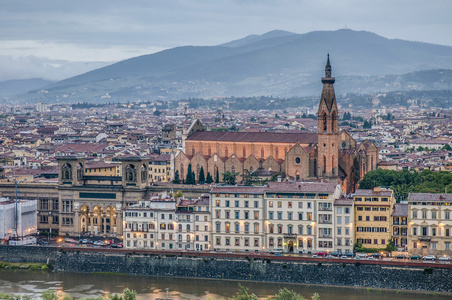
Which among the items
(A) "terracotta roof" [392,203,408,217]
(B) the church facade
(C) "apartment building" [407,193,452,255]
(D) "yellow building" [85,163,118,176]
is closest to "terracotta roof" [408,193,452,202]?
(C) "apartment building" [407,193,452,255]

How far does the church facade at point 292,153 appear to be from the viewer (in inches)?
3484

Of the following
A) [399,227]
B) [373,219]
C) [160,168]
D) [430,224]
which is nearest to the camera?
[430,224]

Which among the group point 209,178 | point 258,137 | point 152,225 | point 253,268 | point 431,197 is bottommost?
point 253,268

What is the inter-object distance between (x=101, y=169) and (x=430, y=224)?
132ft

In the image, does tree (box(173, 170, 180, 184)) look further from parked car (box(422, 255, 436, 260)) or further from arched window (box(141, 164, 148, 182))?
parked car (box(422, 255, 436, 260))

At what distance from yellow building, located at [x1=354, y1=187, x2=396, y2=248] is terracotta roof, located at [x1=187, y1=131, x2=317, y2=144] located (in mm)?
23510

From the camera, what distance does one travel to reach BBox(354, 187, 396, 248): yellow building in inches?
2724

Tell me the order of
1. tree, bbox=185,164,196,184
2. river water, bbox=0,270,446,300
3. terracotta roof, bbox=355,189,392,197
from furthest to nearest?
tree, bbox=185,164,196,184, terracotta roof, bbox=355,189,392,197, river water, bbox=0,270,446,300

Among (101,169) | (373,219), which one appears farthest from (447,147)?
(373,219)

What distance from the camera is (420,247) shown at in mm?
66750

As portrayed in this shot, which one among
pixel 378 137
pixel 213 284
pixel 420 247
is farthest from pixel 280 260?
pixel 378 137

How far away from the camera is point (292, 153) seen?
3578 inches

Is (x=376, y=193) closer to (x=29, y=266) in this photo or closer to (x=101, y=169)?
(x=29, y=266)

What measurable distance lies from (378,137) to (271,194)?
346 ft
